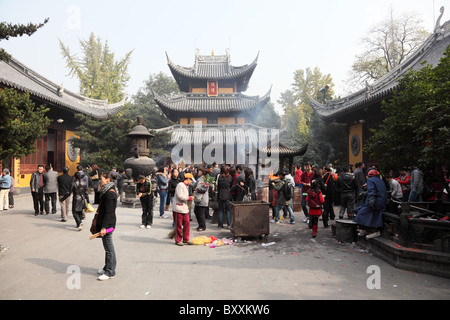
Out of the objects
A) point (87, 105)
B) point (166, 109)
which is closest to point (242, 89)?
point (166, 109)

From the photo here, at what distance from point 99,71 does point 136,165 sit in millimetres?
23832

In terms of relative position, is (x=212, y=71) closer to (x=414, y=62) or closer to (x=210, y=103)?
(x=210, y=103)

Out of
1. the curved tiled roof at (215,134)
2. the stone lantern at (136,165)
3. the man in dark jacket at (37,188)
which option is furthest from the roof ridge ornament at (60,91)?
the man in dark jacket at (37,188)

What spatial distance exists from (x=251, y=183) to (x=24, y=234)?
5.94 meters

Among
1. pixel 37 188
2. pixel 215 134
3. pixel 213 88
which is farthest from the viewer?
pixel 213 88

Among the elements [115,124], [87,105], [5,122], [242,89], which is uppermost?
[242,89]

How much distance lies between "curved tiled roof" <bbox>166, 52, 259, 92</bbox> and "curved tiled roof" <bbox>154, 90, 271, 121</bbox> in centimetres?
207

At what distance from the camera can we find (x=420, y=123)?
15.6 ft

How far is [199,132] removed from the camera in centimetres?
2559

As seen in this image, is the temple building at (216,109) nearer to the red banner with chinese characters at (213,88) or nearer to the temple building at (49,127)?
the red banner with chinese characters at (213,88)

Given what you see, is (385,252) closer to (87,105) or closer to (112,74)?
(87,105)

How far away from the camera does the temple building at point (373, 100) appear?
13.0m

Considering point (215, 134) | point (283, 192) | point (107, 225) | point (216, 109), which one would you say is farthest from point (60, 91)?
point (107, 225)

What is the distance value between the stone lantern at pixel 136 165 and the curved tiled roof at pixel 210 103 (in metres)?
14.1
